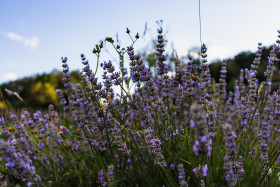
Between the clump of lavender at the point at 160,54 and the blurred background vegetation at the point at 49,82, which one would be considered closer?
the clump of lavender at the point at 160,54

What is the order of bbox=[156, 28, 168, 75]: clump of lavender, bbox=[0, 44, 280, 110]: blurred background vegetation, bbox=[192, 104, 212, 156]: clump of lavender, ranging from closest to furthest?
1. bbox=[192, 104, 212, 156]: clump of lavender
2. bbox=[156, 28, 168, 75]: clump of lavender
3. bbox=[0, 44, 280, 110]: blurred background vegetation

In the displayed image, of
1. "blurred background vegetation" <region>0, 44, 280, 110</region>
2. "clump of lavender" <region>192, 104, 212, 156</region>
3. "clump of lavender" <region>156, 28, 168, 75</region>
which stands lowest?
"clump of lavender" <region>192, 104, 212, 156</region>

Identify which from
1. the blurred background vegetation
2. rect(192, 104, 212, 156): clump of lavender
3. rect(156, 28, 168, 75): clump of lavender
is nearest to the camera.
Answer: rect(192, 104, 212, 156): clump of lavender

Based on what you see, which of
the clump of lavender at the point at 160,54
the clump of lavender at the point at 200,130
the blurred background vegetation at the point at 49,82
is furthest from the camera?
the blurred background vegetation at the point at 49,82

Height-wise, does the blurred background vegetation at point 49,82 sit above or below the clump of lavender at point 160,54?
above

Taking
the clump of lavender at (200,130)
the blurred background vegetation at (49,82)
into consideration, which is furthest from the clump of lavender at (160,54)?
the blurred background vegetation at (49,82)

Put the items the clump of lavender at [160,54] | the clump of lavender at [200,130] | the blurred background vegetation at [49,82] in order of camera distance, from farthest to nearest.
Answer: the blurred background vegetation at [49,82], the clump of lavender at [160,54], the clump of lavender at [200,130]

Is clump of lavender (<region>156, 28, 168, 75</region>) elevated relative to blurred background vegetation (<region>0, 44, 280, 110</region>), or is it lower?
lower

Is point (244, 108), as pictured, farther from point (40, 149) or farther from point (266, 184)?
point (40, 149)

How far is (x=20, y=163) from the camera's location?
1.07 m

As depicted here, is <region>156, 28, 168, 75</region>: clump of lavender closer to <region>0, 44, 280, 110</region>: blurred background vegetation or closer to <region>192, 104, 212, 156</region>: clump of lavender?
<region>192, 104, 212, 156</region>: clump of lavender

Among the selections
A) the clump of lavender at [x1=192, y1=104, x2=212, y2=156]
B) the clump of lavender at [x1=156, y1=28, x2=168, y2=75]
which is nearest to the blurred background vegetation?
the clump of lavender at [x1=156, y1=28, x2=168, y2=75]

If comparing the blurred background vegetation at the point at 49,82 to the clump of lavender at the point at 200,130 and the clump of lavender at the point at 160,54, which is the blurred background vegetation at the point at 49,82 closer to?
the clump of lavender at the point at 160,54

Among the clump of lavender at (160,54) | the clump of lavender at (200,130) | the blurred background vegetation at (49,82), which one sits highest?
the blurred background vegetation at (49,82)
